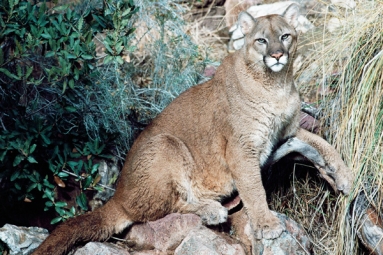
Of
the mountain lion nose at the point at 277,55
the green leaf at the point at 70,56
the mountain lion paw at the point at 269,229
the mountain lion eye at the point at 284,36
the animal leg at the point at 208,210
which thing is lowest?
the mountain lion paw at the point at 269,229

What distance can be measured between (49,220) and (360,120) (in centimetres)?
303

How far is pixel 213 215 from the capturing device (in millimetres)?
4887

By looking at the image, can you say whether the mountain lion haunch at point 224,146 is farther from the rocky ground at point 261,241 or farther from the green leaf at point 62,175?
the green leaf at point 62,175

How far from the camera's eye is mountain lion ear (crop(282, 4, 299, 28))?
203 inches

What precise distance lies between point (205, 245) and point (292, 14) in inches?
86.6

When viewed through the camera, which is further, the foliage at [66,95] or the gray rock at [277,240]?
the foliage at [66,95]

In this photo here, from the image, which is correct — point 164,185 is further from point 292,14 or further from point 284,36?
point 292,14

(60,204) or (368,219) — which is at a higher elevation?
(60,204)

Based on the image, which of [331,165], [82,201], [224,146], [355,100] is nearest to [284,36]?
[355,100]

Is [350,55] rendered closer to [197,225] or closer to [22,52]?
[197,225]

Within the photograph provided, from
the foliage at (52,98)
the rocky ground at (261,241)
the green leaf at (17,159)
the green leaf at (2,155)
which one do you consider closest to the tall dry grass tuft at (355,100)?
the rocky ground at (261,241)

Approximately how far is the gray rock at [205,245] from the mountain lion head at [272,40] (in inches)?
57.9

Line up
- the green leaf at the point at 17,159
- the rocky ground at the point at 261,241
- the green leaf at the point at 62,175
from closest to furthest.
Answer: the rocky ground at the point at 261,241, the green leaf at the point at 17,159, the green leaf at the point at 62,175

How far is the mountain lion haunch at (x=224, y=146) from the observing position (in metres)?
4.83
